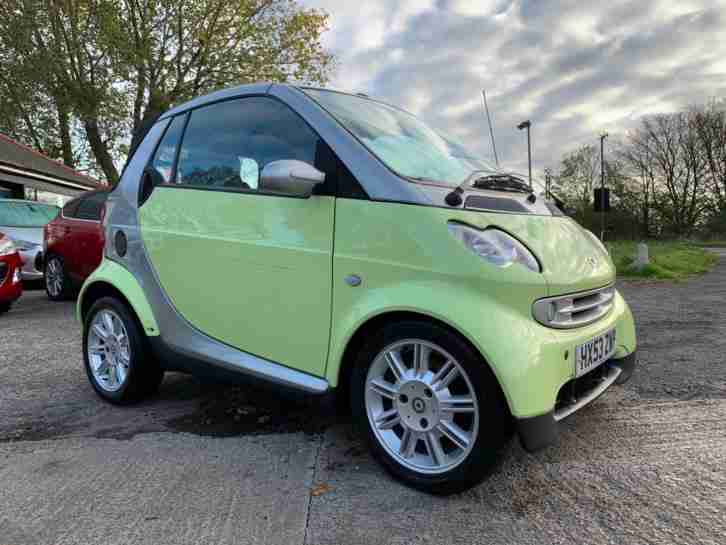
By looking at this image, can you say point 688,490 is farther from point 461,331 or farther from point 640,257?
point 640,257

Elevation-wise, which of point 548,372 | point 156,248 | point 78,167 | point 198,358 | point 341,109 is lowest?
point 198,358

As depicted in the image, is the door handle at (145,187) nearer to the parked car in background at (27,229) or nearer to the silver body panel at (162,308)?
the silver body panel at (162,308)

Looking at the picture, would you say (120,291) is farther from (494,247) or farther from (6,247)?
(6,247)

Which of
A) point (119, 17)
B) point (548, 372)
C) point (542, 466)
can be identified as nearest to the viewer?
point (548, 372)

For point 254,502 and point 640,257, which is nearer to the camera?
point 254,502

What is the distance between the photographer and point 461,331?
209 centimetres

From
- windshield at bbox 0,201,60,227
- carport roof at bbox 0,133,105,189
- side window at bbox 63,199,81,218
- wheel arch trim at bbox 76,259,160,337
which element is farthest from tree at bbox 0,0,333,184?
wheel arch trim at bbox 76,259,160,337

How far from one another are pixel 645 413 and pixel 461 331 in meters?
1.65

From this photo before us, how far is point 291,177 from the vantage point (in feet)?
7.75

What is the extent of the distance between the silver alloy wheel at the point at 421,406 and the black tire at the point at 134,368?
161 cm

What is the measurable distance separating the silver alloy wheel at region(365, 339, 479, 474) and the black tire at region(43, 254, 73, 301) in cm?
696

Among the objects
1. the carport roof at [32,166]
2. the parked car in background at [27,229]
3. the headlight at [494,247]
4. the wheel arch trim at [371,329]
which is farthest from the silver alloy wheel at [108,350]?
the carport roof at [32,166]

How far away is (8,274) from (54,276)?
1.37 meters

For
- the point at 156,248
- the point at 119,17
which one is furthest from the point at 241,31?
the point at 156,248
